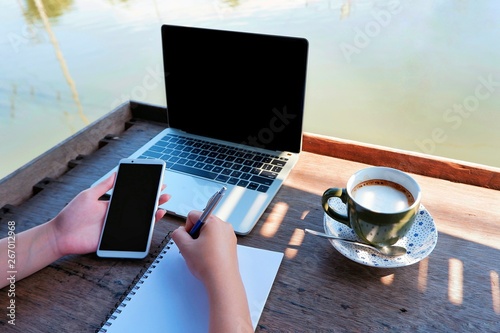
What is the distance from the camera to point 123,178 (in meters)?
0.67

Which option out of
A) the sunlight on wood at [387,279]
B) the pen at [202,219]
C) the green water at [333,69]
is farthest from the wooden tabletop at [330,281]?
the green water at [333,69]

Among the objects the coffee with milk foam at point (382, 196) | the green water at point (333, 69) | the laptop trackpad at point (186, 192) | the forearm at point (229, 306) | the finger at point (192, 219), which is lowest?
the green water at point (333, 69)

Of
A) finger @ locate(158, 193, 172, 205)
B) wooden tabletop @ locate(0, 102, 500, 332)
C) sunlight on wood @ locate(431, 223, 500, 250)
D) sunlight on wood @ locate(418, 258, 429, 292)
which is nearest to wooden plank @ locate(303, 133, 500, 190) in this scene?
wooden tabletop @ locate(0, 102, 500, 332)

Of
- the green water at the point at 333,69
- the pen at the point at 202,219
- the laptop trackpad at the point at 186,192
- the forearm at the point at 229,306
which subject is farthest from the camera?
the green water at the point at 333,69

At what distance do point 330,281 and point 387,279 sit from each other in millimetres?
85

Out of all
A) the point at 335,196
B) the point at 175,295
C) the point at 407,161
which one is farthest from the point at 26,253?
the point at 407,161

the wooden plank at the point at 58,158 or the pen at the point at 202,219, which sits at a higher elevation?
the pen at the point at 202,219

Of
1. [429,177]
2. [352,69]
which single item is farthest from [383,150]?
[352,69]

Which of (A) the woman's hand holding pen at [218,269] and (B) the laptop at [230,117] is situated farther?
(B) the laptop at [230,117]

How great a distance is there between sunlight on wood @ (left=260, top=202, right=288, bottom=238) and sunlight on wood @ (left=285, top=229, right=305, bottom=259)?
35 mm

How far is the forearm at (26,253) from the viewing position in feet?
1.82

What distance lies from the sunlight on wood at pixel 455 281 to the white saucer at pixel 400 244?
0.04 meters

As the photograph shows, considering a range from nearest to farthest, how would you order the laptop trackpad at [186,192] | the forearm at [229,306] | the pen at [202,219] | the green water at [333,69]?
the forearm at [229,306] → the pen at [202,219] → the laptop trackpad at [186,192] → the green water at [333,69]

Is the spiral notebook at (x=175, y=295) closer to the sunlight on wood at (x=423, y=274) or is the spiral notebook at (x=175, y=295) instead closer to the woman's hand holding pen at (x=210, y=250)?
the woman's hand holding pen at (x=210, y=250)
